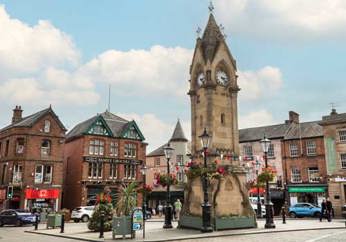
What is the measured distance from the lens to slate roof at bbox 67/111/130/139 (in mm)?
44669

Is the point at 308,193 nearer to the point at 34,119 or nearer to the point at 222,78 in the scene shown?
the point at 222,78

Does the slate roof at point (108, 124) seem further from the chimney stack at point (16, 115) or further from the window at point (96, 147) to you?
the chimney stack at point (16, 115)

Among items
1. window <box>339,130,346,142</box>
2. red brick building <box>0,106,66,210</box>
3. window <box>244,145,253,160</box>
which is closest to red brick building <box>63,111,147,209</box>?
red brick building <box>0,106,66,210</box>

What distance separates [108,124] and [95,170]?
6974mm

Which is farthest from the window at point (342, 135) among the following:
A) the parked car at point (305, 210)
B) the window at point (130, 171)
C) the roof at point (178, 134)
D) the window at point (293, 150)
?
the window at point (130, 171)

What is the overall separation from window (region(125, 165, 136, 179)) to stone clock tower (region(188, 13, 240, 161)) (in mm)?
26614

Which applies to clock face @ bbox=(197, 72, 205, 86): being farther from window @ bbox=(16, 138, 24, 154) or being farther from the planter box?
window @ bbox=(16, 138, 24, 154)

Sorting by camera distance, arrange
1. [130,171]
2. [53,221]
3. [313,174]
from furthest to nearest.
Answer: [130,171], [313,174], [53,221]

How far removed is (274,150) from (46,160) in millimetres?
27375

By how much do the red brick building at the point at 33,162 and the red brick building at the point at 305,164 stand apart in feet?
88.6

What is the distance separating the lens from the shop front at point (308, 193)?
3856 cm

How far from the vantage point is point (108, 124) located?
154ft

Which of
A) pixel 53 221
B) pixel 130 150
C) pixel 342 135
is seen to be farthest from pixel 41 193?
pixel 342 135

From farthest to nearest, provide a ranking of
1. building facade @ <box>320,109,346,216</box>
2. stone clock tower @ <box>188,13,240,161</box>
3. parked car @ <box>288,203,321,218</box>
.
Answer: building facade @ <box>320,109,346,216</box> → parked car @ <box>288,203,321,218</box> → stone clock tower @ <box>188,13,240,161</box>
